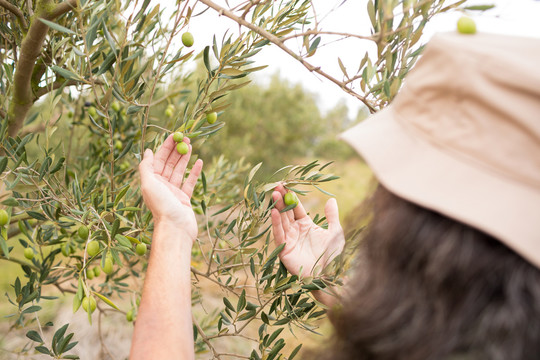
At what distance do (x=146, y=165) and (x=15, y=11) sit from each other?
67 centimetres

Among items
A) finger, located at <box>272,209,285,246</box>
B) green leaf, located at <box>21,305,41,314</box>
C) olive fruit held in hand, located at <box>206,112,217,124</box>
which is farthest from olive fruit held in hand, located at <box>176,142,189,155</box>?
green leaf, located at <box>21,305,41,314</box>

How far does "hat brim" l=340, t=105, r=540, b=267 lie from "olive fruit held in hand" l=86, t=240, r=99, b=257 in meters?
0.80

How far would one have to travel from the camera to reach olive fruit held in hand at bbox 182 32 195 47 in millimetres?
1235

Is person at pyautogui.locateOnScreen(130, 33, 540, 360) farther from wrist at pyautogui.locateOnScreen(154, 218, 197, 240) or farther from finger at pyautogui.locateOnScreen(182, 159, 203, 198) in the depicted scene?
finger at pyautogui.locateOnScreen(182, 159, 203, 198)

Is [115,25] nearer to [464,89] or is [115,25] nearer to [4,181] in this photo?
[4,181]

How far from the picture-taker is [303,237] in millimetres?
1439

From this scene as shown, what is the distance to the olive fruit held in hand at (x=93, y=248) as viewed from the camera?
3.84 ft

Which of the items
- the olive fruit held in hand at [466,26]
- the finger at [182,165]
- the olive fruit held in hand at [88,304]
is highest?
the olive fruit held in hand at [466,26]

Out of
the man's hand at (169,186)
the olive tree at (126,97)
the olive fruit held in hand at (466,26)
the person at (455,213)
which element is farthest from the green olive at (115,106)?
the olive fruit held in hand at (466,26)

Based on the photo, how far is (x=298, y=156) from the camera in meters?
10.5

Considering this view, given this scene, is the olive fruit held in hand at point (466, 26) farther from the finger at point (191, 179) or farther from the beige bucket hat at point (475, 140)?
the finger at point (191, 179)

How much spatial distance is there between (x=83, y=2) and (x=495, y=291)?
1.15m

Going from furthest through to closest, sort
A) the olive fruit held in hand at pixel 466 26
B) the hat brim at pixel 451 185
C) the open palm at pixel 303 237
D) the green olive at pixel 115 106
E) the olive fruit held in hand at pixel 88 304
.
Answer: the green olive at pixel 115 106
the open palm at pixel 303 237
the olive fruit held in hand at pixel 88 304
the olive fruit held in hand at pixel 466 26
the hat brim at pixel 451 185

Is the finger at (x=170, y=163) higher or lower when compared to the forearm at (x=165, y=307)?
higher
